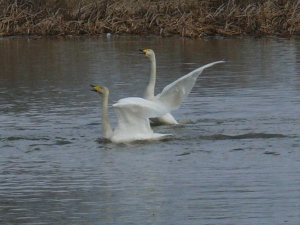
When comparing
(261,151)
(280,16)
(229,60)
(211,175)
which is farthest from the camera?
(280,16)

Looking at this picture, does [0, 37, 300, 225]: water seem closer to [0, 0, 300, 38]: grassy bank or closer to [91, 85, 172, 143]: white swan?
[91, 85, 172, 143]: white swan

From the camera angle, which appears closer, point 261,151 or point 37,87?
point 261,151

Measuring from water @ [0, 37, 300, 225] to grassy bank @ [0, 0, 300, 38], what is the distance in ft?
23.2

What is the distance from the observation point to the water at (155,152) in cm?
811

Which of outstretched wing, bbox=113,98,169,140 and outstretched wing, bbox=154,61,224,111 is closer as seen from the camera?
outstretched wing, bbox=113,98,169,140

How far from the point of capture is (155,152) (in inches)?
430

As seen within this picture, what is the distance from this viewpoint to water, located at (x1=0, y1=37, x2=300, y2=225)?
8.11 metres

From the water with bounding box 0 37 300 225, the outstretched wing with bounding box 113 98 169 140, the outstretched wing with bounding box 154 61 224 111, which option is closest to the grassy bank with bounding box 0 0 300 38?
the water with bounding box 0 37 300 225

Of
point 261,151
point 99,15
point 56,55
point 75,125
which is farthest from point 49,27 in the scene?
point 261,151

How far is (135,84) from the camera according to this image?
17.5 m

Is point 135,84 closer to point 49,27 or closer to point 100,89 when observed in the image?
point 100,89

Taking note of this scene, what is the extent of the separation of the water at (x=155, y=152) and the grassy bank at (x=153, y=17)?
23.2 feet

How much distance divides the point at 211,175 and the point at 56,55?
1449 cm

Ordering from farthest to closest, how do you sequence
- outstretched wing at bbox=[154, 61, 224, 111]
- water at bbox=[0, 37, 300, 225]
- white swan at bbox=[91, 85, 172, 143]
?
outstretched wing at bbox=[154, 61, 224, 111]
white swan at bbox=[91, 85, 172, 143]
water at bbox=[0, 37, 300, 225]
